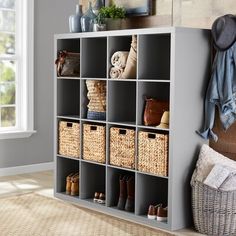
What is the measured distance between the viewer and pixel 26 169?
6.76m

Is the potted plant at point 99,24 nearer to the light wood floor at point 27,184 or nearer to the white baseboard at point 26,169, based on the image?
the light wood floor at point 27,184

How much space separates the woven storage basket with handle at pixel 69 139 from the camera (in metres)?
5.32

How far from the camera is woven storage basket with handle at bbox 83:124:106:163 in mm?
5043

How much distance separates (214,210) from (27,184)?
2461mm

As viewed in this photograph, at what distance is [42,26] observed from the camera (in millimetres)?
6742

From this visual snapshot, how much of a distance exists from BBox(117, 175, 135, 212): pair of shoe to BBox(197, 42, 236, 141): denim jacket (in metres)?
0.83

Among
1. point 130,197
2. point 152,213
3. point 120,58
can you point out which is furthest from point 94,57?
point 152,213

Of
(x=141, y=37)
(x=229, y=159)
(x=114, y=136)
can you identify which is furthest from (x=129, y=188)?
(x=141, y=37)

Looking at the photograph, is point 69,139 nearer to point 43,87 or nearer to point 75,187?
point 75,187

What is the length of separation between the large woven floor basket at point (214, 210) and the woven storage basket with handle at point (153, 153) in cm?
30

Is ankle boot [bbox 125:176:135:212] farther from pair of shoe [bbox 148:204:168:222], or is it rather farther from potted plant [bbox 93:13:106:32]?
potted plant [bbox 93:13:106:32]

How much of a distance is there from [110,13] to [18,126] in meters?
2.15

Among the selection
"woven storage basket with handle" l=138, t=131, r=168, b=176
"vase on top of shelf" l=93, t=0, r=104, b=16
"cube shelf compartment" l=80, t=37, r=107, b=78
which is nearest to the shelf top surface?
"cube shelf compartment" l=80, t=37, r=107, b=78

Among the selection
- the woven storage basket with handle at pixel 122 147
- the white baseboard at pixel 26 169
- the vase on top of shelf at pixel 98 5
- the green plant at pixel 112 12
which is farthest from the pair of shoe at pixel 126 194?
the white baseboard at pixel 26 169
